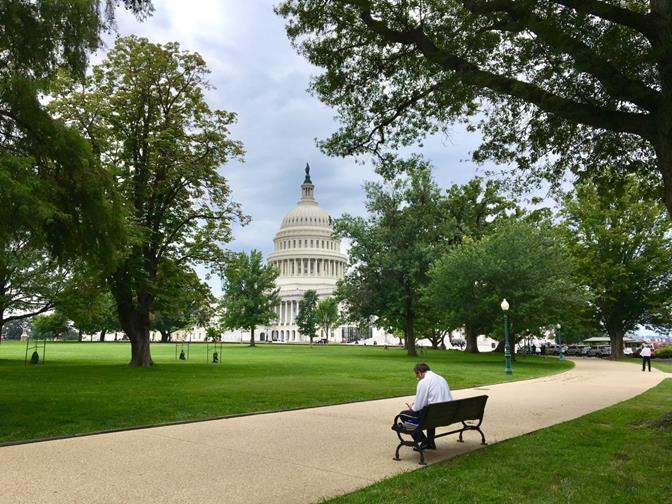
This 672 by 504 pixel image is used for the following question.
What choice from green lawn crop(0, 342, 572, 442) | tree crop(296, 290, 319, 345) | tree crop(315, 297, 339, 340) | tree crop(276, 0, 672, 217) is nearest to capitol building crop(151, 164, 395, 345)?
tree crop(296, 290, 319, 345)

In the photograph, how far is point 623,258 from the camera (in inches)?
2073

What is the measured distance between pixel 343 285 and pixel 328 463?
42.5 metres

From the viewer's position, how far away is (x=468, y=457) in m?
8.48

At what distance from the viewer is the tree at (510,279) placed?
3694 centimetres

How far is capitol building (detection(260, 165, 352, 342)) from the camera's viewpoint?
144 m

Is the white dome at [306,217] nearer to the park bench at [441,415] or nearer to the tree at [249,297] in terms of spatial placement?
the tree at [249,297]

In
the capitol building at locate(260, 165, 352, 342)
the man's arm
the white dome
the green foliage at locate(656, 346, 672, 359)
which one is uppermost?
the white dome

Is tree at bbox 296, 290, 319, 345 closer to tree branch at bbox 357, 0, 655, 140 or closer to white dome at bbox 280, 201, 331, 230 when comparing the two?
white dome at bbox 280, 201, 331, 230

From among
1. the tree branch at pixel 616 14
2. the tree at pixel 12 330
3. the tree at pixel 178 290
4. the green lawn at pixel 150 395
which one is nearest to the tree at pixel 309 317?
the tree at pixel 178 290

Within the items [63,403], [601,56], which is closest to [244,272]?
[63,403]

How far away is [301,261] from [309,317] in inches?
1896

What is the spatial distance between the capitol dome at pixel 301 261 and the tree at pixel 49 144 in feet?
414

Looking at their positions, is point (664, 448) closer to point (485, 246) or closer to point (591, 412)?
point (591, 412)

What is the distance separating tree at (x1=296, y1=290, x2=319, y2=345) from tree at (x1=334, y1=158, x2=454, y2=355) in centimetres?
5229
